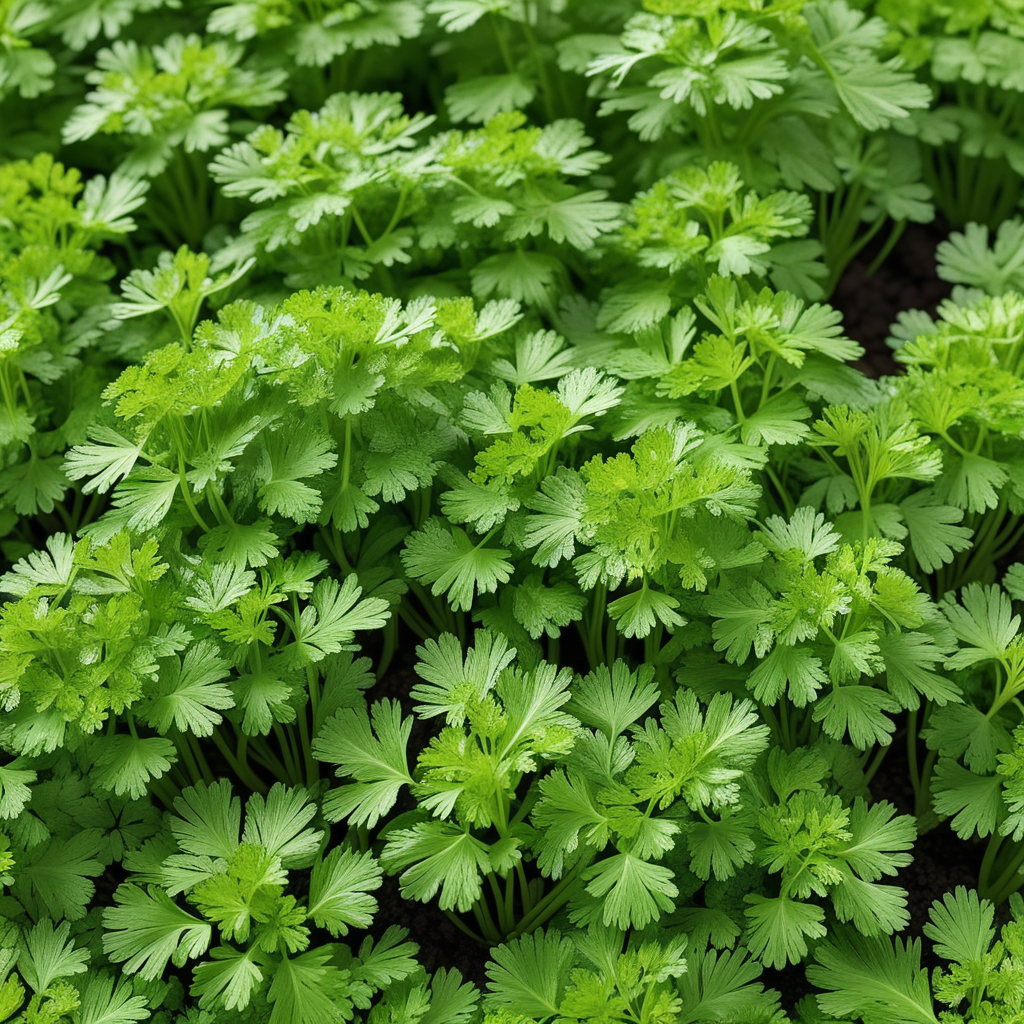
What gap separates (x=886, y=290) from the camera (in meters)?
2.47

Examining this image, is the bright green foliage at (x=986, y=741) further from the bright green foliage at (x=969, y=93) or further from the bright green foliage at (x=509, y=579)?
the bright green foliage at (x=969, y=93)

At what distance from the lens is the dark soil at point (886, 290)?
2367 millimetres

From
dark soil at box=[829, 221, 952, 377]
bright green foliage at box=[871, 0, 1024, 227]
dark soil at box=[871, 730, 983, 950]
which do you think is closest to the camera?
dark soil at box=[871, 730, 983, 950]

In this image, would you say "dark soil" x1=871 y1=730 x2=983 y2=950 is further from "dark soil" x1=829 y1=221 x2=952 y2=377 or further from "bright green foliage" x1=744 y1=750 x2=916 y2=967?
"dark soil" x1=829 y1=221 x2=952 y2=377

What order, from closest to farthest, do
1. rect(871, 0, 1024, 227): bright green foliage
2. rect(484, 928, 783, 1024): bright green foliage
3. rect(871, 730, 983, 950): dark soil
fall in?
rect(484, 928, 783, 1024): bright green foliage, rect(871, 730, 983, 950): dark soil, rect(871, 0, 1024, 227): bright green foliage

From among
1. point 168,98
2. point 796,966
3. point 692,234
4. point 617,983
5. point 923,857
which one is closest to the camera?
point 617,983

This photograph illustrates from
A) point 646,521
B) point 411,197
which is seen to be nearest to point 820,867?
point 646,521

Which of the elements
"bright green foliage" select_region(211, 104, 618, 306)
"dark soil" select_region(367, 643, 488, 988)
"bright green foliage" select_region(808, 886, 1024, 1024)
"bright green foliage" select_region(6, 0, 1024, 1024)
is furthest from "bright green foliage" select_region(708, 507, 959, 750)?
"bright green foliage" select_region(211, 104, 618, 306)

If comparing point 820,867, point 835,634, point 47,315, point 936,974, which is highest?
point 47,315

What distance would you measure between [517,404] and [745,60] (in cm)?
78

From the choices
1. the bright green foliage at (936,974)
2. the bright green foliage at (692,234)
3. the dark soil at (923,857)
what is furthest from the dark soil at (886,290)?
the bright green foliage at (936,974)

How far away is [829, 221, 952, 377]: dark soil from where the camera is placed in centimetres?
237

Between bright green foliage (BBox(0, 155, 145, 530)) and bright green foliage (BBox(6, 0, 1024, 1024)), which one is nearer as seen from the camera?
bright green foliage (BBox(6, 0, 1024, 1024))

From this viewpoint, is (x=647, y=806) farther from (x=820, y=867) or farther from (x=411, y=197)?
(x=411, y=197)
